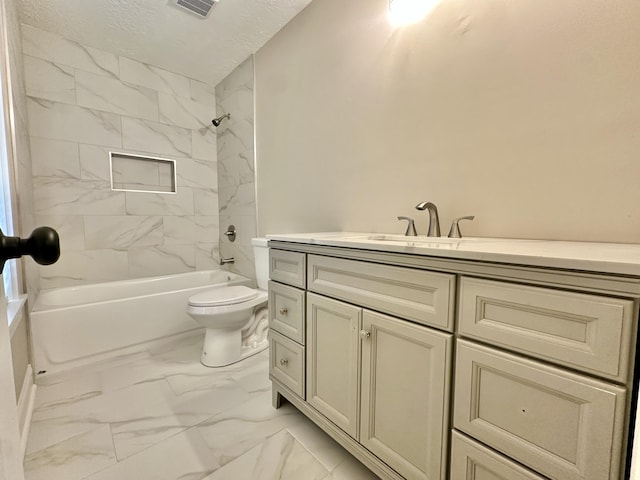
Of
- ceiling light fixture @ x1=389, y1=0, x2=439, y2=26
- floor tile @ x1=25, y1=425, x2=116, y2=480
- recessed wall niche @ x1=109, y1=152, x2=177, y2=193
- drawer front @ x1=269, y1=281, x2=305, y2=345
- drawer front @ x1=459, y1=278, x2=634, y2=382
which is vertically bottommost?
floor tile @ x1=25, y1=425, x2=116, y2=480

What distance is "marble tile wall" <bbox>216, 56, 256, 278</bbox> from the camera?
99.3 inches

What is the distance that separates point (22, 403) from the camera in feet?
4.38

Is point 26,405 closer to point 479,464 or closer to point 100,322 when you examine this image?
point 100,322

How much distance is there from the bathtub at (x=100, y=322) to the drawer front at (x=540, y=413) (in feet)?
6.80

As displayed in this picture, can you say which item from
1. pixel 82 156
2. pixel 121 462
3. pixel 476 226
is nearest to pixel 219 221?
pixel 82 156

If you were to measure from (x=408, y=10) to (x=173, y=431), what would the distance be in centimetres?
222

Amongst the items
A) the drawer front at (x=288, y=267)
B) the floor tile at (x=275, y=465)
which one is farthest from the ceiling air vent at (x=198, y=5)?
the floor tile at (x=275, y=465)

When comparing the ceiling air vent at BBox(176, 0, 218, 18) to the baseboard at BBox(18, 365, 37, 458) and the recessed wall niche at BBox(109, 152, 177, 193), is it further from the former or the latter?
the baseboard at BBox(18, 365, 37, 458)

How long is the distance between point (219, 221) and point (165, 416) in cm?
200

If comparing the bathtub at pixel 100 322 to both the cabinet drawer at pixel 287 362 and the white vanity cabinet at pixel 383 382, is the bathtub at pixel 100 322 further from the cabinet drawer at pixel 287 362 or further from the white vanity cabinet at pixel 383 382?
the white vanity cabinet at pixel 383 382

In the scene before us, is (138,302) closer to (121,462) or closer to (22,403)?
(22,403)

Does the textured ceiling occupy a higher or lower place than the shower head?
higher

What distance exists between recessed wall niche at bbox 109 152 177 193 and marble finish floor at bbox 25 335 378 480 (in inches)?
60.8

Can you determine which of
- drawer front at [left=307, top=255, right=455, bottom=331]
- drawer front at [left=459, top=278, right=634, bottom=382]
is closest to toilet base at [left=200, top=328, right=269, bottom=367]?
drawer front at [left=307, top=255, right=455, bottom=331]
